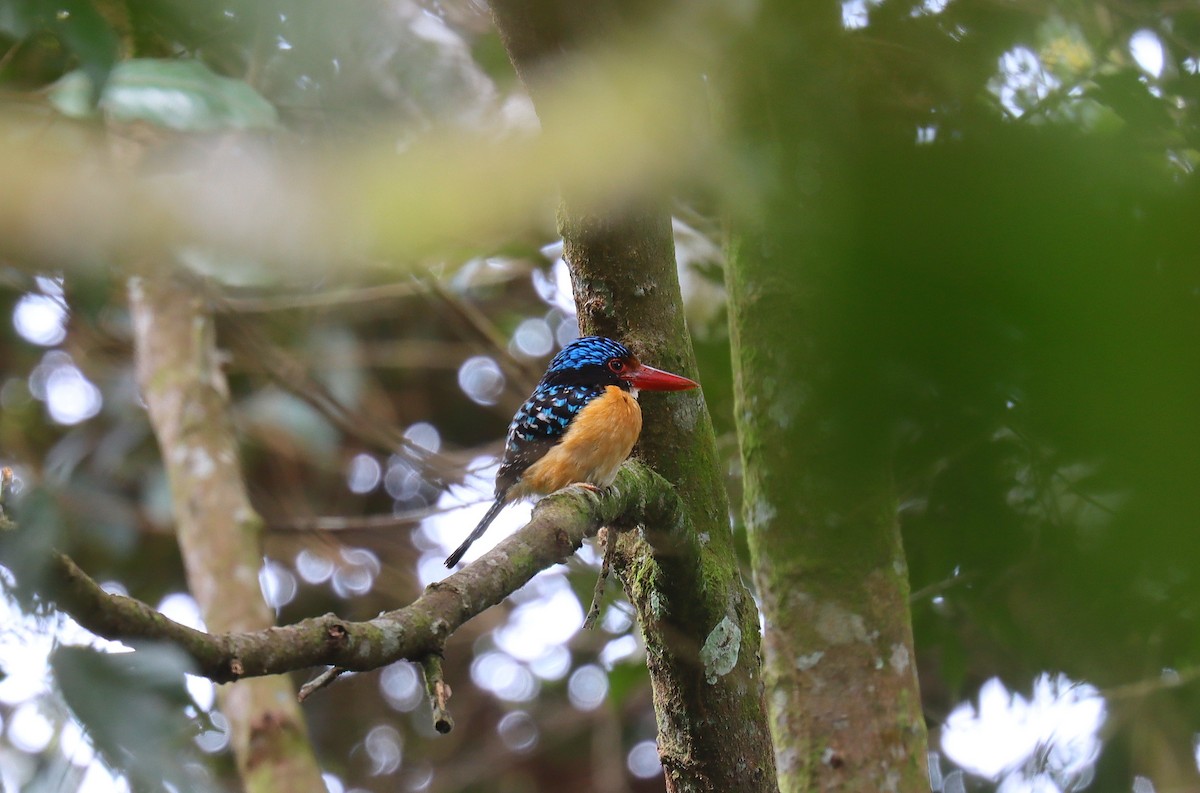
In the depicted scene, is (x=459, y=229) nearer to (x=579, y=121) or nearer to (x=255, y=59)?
(x=579, y=121)

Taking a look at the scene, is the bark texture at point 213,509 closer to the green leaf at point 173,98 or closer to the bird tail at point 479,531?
the bird tail at point 479,531

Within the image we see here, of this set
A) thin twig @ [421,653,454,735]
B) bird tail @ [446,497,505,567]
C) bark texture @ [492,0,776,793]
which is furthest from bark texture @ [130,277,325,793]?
thin twig @ [421,653,454,735]

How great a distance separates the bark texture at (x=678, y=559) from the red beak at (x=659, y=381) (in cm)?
3

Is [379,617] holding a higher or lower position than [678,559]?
higher

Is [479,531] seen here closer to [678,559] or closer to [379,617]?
[678,559]

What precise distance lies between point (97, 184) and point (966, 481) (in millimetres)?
2416

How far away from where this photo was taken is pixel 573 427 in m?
3.41

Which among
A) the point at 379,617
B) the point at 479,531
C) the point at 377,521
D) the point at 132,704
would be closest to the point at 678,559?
the point at 379,617

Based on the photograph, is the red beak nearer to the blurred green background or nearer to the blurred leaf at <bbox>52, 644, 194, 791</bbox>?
the blurred green background

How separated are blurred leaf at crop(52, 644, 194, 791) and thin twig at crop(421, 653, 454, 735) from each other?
0.34 meters

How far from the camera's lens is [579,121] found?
0.85 meters

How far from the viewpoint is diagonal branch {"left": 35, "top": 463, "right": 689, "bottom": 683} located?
1137 mm

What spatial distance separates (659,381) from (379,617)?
1.26m

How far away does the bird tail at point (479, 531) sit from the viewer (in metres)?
2.98
